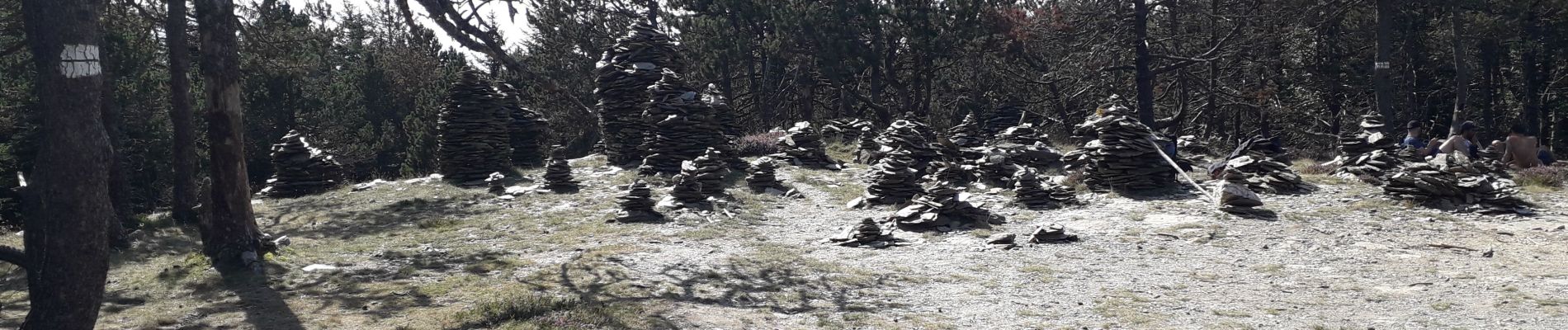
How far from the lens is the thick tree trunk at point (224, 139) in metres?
9.95

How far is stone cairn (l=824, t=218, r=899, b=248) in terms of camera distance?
11.2 m

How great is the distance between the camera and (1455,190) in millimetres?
11836

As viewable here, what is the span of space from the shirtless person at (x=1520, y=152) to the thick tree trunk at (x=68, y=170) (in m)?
17.4

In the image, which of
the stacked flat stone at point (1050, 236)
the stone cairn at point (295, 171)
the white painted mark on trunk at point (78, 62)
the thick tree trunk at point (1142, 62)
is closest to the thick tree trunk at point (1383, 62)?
the thick tree trunk at point (1142, 62)

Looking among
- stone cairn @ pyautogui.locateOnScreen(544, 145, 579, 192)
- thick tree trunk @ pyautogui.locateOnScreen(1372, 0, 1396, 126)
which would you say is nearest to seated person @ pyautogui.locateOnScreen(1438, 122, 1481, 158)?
thick tree trunk @ pyautogui.locateOnScreen(1372, 0, 1396, 126)

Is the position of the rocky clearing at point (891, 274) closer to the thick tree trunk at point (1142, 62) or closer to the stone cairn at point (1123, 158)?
the stone cairn at point (1123, 158)

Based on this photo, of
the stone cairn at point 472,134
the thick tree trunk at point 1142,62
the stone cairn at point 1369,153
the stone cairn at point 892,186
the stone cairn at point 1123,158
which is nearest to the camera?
the stone cairn at point 1369,153

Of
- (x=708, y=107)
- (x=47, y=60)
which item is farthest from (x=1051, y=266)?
(x=708, y=107)

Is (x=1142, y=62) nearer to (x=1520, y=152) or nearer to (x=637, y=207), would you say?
(x=1520, y=152)

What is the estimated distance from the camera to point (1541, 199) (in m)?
12.1

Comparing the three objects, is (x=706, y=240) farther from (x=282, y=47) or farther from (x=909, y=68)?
(x=909, y=68)

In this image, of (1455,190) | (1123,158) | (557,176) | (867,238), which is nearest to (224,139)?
(867,238)

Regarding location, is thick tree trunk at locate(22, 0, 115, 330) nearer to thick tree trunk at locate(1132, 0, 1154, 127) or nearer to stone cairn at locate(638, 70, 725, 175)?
stone cairn at locate(638, 70, 725, 175)

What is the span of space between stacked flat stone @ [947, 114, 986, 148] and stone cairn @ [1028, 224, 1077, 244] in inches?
344
